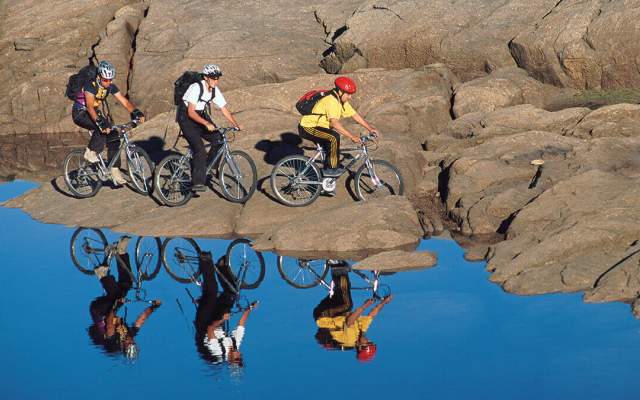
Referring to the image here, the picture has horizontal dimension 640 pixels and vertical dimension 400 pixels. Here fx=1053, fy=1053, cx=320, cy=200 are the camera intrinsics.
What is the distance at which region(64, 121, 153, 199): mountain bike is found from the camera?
1952 centimetres

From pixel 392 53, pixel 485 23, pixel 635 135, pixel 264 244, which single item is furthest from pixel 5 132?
pixel 635 135

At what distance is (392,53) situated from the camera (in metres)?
27.0

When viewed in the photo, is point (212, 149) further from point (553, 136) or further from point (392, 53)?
point (392, 53)

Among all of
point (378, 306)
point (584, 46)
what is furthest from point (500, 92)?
point (378, 306)

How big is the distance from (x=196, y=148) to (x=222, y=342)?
6.48 m

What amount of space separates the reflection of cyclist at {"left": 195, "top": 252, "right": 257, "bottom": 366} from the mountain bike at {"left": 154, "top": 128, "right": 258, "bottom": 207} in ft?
7.70

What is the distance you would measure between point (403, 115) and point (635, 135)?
5.32 m

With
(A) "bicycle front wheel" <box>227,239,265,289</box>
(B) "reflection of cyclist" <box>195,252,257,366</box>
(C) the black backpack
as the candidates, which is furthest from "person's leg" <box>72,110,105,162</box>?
(B) "reflection of cyclist" <box>195,252,257,366</box>

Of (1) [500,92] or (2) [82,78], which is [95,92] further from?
(1) [500,92]

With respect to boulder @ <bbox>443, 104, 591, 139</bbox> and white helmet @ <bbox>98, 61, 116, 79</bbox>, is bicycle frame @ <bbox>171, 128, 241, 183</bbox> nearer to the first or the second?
white helmet @ <bbox>98, 61, 116, 79</bbox>

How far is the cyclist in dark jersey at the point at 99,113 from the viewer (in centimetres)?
1900

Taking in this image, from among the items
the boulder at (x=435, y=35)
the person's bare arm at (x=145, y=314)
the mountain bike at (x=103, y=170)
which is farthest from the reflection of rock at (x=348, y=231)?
the boulder at (x=435, y=35)

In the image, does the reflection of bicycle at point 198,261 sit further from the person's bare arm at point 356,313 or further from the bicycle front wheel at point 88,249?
the person's bare arm at point 356,313

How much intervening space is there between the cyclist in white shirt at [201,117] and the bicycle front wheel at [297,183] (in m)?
1.13
